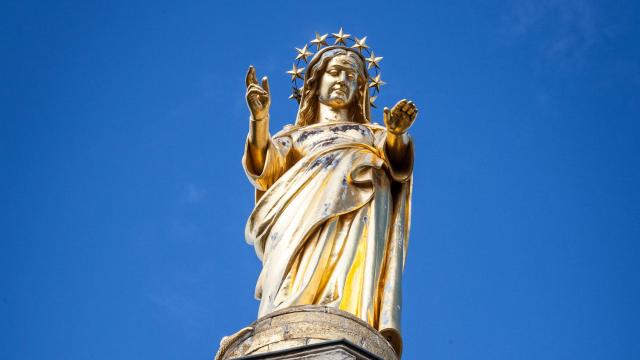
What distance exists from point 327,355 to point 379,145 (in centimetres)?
487

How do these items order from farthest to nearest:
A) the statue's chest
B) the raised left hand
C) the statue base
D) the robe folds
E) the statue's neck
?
the statue's neck < the statue's chest < the raised left hand < the robe folds < the statue base

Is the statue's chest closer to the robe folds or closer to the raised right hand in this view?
the robe folds

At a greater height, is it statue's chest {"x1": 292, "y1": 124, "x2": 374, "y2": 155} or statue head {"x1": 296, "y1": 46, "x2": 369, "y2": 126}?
statue head {"x1": 296, "y1": 46, "x2": 369, "y2": 126}

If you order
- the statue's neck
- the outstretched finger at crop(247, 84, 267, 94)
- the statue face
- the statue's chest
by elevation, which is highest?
the statue face

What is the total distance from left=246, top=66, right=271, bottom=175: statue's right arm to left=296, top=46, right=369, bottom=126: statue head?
1.91 m

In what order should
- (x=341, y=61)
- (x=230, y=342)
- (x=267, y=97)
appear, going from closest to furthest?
(x=230, y=342) < (x=267, y=97) < (x=341, y=61)

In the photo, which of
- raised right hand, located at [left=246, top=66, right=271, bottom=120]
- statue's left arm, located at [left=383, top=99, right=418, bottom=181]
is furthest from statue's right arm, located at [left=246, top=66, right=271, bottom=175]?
statue's left arm, located at [left=383, top=99, right=418, bottom=181]

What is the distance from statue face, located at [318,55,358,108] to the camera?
672 inches

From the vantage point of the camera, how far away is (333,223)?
14.4 m

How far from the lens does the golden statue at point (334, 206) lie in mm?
13617

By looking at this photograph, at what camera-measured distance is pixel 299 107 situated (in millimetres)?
17547

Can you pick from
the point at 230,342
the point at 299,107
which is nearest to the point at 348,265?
the point at 230,342

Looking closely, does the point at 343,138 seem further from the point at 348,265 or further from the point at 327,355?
the point at 327,355

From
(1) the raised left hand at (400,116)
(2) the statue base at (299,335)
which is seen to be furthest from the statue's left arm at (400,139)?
(2) the statue base at (299,335)
